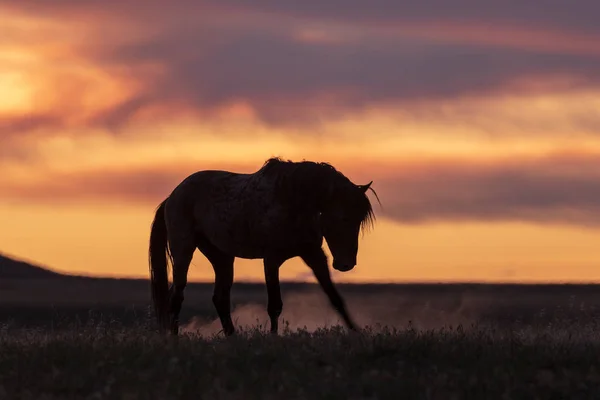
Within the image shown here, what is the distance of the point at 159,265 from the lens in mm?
20703

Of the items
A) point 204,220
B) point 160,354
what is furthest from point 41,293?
Result: point 160,354

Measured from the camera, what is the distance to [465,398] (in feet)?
40.2

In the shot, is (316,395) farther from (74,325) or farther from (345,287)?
(345,287)

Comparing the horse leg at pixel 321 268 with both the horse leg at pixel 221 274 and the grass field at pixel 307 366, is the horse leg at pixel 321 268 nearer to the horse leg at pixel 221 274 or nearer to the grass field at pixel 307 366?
the horse leg at pixel 221 274

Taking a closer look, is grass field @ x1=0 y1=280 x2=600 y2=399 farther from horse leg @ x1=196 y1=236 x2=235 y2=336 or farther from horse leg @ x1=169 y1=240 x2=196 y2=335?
horse leg @ x1=169 y1=240 x2=196 y2=335

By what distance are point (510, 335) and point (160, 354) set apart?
4185 mm

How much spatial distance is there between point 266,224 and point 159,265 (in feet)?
9.85

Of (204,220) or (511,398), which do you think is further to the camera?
(204,220)

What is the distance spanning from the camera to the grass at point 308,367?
Answer: 1256cm

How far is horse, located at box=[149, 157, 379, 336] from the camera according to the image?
18.0m

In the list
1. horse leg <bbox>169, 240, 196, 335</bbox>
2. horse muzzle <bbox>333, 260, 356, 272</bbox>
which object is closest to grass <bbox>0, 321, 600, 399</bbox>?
horse muzzle <bbox>333, 260, 356, 272</bbox>

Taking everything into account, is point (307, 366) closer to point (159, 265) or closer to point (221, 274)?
point (221, 274)

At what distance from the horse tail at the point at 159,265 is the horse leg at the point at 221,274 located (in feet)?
2.73

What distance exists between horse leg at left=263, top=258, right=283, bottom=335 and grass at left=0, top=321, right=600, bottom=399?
267cm
